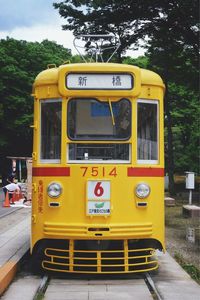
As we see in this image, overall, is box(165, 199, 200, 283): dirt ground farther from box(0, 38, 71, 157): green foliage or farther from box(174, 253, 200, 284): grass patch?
box(0, 38, 71, 157): green foliage

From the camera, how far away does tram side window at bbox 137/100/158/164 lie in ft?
28.8

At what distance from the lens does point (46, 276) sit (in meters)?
8.84

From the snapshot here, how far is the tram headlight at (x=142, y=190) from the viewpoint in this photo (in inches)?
338

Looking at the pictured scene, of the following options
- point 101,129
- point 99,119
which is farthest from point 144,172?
point 99,119

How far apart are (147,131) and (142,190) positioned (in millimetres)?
944

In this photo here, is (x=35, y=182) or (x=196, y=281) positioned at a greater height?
(x=35, y=182)

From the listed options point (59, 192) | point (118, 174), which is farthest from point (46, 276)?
point (118, 174)

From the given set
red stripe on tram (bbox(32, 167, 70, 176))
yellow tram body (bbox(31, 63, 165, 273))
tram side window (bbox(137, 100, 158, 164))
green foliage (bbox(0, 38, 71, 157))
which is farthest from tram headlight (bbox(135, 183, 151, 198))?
green foliage (bbox(0, 38, 71, 157))

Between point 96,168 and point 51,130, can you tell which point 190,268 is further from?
point 51,130

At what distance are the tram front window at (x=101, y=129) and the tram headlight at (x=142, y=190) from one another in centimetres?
43

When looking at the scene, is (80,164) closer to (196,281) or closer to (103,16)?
(196,281)

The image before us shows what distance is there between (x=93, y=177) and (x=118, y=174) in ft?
1.22

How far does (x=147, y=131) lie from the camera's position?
8.92 meters

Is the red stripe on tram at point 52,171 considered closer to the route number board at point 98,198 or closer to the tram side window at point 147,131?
the route number board at point 98,198
